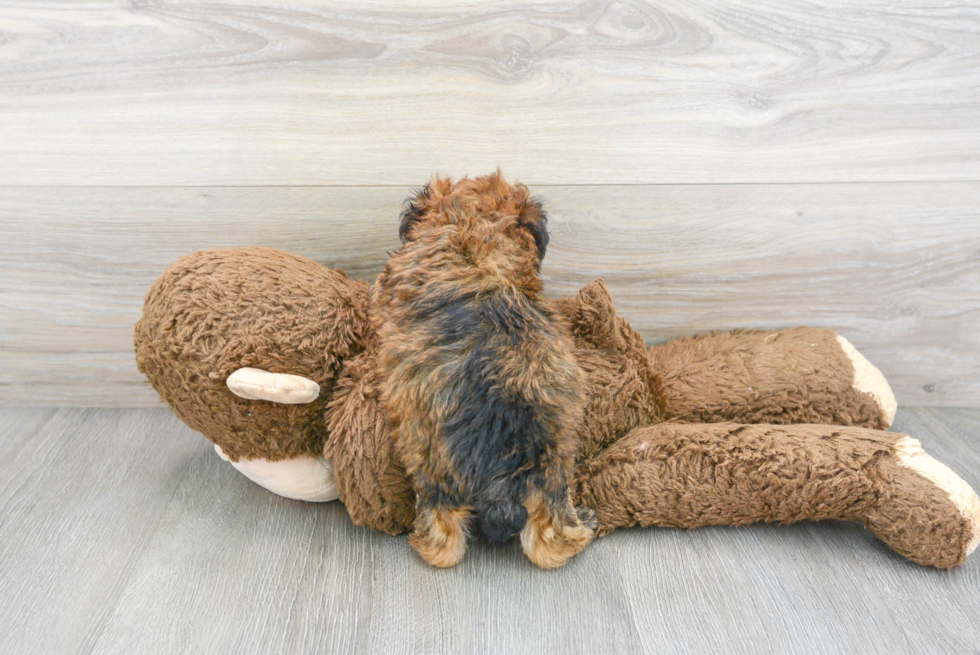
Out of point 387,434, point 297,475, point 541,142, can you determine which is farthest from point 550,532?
point 541,142

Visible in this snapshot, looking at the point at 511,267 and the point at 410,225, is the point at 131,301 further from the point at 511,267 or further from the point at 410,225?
the point at 511,267

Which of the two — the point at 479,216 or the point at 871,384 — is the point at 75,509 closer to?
the point at 479,216

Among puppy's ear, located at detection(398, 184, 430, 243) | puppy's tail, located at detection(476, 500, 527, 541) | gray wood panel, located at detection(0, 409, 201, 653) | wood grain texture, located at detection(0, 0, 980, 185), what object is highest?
wood grain texture, located at detection(0, 0, 980, 185)

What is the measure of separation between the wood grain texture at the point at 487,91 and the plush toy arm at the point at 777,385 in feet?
0.95

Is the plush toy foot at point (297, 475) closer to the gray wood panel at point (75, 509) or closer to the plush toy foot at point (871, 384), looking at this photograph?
the gray wood panel at point (75, 509)

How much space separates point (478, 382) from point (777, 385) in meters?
0.52

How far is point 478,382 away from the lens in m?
0.80

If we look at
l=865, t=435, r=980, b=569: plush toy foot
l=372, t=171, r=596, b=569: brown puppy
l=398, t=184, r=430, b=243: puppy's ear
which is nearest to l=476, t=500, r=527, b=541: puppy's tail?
l=372, t=171, r=596, b=569: brown puppy

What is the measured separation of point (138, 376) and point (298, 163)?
51 centimetres

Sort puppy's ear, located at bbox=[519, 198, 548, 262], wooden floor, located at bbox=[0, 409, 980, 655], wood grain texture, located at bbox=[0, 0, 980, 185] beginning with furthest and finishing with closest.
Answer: wood grain texture, located at bbox=[0, 0, 980, 185] → puppy's ear, located at bbox=[519, 198, 548, 262] → wooden floor, located at bbox=[0, 409, 980, 655]

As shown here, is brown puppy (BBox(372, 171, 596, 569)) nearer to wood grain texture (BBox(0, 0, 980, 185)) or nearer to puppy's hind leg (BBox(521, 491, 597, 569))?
puppy's hind leg (BBox(521, 491, 597, 569))

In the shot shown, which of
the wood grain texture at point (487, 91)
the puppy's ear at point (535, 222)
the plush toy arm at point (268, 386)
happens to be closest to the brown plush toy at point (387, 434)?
the plush toy arm at point (268, 386)

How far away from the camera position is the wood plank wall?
101 centimetres

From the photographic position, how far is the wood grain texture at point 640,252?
3.60ft
